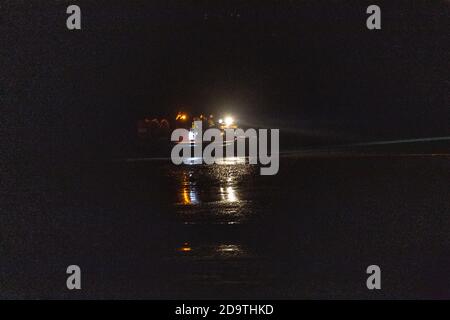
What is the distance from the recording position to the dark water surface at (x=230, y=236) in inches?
283

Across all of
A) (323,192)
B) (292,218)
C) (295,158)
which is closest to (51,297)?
(292,218)

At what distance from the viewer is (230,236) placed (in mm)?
9875

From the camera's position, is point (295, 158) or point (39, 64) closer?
point (295, 158)

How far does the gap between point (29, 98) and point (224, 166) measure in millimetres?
18593

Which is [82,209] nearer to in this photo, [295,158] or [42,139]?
[295,158]

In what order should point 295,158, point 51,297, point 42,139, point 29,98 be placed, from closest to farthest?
point 51,297 < point 295,158 < point 42,139 < point 29,98

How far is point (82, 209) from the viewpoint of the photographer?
1284 centimetres

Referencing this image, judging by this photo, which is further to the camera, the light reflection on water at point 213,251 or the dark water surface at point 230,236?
the light reflection on water at point 213,251

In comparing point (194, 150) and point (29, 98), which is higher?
point (29, 98)

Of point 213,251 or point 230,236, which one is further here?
point 230,236

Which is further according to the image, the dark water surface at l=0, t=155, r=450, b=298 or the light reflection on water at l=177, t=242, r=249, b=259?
the light reflection on water at l=177, t=242, r=249, b=259

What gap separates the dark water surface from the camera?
283 inches
